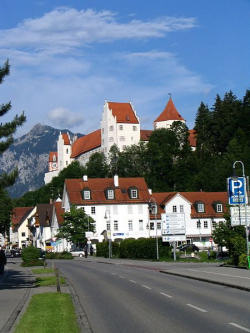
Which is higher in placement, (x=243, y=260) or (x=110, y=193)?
(x=110, y=193)

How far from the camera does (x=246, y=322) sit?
1322 centimetres

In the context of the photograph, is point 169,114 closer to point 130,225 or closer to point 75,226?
point 130,225

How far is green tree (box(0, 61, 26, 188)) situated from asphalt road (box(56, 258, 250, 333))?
17.9ft

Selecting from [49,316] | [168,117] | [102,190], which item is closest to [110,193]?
[102,190]

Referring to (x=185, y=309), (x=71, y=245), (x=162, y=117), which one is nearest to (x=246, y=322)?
(x=185, y=309)

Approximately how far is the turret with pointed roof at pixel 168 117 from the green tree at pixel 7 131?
520 feet

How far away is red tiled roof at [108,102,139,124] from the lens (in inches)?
6732

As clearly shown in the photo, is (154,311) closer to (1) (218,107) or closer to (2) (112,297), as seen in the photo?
(2) (112,297)

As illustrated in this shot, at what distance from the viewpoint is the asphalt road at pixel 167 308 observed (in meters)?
13.1

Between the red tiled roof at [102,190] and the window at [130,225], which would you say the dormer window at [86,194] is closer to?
the red tiled roof at [102,190]

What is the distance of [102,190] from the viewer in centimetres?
9812

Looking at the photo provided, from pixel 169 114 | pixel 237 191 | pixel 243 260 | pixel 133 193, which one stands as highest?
pixel 169 114

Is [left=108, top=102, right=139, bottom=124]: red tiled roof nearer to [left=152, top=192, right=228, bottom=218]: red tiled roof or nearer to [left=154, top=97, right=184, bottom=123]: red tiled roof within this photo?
[left=154, top=97, right=184, bottom=123]: red tiled roof

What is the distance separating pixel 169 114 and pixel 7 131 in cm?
16183
